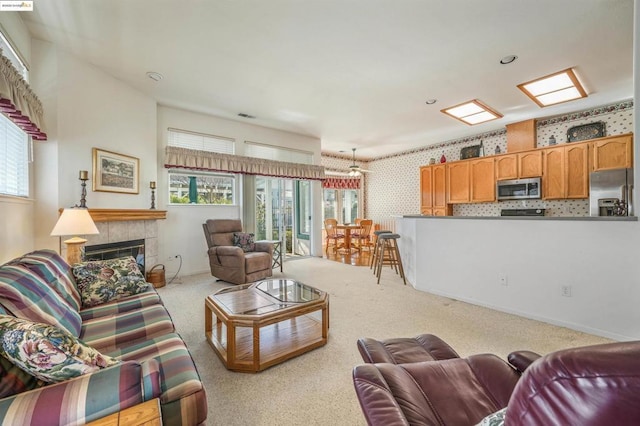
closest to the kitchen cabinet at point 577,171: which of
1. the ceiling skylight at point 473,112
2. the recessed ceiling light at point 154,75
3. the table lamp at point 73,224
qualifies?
the ceiling skylight at point 473,112

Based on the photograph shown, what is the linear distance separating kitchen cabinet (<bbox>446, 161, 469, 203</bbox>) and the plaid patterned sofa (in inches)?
228

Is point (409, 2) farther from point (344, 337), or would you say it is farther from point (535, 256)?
point (344, 337)

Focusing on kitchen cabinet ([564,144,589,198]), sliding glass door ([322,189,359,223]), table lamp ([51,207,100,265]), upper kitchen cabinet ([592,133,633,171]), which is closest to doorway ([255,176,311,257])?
sliding glass door ([322,189,359,223])

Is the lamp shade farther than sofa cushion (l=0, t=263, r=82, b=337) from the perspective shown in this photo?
Yes

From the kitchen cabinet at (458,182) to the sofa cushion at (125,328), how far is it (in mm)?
5783

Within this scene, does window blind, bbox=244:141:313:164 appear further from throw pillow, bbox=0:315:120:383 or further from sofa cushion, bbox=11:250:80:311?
throw pillow, bbox=0:315:120:383

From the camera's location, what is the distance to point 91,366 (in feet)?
2.89

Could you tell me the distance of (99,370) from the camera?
881 millimetres

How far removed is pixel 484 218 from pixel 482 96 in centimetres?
204

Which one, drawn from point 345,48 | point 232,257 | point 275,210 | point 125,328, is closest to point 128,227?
point 232,257

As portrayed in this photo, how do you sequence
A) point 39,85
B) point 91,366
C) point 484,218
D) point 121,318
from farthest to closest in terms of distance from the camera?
point 484,218 → point 39,85 → point 121,318 → point 91,366

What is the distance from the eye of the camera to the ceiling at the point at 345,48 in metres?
2.20

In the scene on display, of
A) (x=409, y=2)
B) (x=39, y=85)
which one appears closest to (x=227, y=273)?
(x=39, y=85)

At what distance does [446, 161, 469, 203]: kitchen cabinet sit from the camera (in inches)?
219
